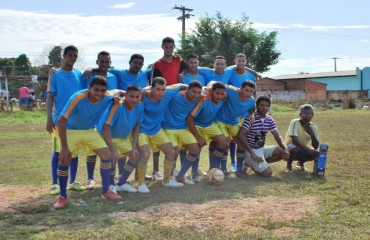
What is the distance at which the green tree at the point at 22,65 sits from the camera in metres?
56.1

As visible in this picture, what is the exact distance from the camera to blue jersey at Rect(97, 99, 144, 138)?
20.1ft

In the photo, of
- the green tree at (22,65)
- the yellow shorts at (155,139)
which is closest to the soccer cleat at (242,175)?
the yellow shorts at (155,139)

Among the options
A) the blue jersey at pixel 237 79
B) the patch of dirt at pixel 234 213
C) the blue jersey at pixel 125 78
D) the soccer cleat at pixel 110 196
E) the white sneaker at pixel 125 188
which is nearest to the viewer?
the patch of dirt at pixel 234 213

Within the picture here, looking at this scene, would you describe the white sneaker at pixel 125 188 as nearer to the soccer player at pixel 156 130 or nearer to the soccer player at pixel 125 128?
the soccer player at pixel 125 128

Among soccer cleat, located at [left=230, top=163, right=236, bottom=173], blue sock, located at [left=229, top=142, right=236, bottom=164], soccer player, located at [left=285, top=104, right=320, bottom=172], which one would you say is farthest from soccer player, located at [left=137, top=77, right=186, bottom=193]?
soccer player, located at [left=285, top=104, right=320, bottom=172]

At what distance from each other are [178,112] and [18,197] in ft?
8.93

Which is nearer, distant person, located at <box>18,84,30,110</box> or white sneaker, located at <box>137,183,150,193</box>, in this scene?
white sneaker, located at <box>137,183,150,193</box>

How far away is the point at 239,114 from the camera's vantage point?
7746 millimetres

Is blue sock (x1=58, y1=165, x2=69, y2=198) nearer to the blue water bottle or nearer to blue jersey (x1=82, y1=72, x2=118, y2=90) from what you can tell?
blue jersey (x1=82, y1=72, x2=118, y2=90)

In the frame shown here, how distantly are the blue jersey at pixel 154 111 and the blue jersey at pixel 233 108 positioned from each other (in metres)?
1.16

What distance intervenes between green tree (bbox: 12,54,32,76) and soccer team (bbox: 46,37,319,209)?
52.3 meters

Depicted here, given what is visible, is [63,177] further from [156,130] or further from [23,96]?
[23,96]

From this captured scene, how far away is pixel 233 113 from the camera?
768 cm

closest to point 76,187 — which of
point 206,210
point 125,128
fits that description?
point 125,128
